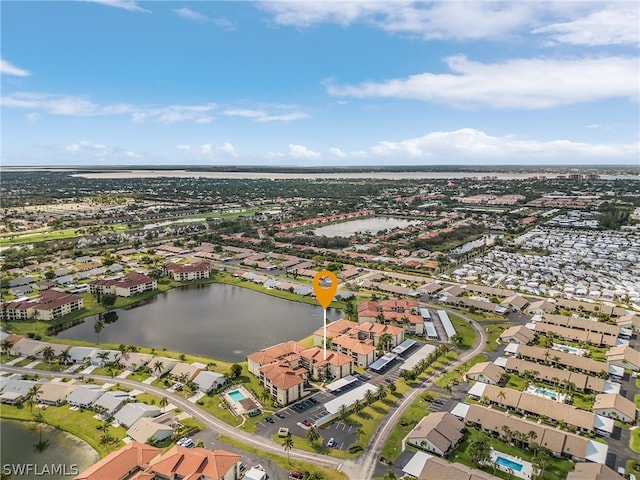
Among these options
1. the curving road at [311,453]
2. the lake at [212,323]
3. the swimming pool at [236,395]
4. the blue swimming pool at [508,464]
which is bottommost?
the blue swimming pool at [508,464]

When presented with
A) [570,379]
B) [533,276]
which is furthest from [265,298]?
[533,276]

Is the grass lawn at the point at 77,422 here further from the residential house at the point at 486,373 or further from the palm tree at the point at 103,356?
the residential house at the point at 486,373

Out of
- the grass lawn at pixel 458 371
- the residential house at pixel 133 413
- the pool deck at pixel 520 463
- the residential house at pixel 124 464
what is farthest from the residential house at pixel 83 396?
the pool deck at pixel 520 463

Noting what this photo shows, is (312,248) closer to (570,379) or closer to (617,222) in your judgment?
(570,379)

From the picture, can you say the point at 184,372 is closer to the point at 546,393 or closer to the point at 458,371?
the point at 458,371

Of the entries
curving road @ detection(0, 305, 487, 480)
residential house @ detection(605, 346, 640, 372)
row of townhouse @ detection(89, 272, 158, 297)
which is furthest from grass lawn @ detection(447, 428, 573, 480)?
row of townhouse @ detection(89, 272, 158, 297)

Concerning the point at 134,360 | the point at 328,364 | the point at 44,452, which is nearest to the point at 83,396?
the point at 44,452
